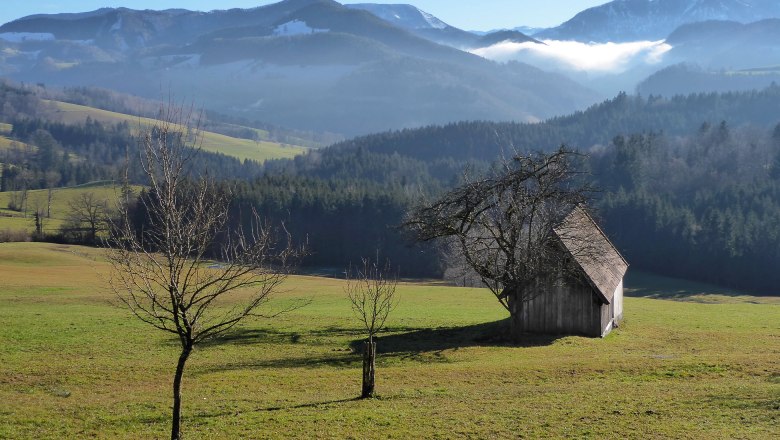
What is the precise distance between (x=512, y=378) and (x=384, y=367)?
633 cm

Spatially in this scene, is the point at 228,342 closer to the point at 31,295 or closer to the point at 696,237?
the point at 31,295

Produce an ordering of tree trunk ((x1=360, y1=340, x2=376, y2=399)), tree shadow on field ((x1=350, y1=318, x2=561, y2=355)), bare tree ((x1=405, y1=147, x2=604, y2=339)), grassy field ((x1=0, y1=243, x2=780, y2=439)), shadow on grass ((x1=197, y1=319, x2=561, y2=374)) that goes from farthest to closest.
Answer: bare tree ((x1=405, y1=147, x2=604, y2=339)), tree shadow on field ((x1=350, y1=318, x2=561, y2=355)), shadow on grass ((x1=197, y1=319, x2=561, y2=374)), tree trunk ((x1=360, y1=340, x2=376, y2=399)), grassy field ((x1=0, y1=243, x2=780, y2=439))

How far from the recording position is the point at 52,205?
6767 inches

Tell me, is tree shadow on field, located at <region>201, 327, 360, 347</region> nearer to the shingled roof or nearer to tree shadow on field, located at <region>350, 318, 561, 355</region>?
tree shadow on field, located at <region>350, 318, 561, 355</region>

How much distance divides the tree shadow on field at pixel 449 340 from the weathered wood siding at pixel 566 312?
92cm

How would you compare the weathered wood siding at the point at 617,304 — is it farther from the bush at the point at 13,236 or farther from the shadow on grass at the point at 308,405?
the bush at the point at 13,236

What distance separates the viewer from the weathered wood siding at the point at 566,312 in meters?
40.1

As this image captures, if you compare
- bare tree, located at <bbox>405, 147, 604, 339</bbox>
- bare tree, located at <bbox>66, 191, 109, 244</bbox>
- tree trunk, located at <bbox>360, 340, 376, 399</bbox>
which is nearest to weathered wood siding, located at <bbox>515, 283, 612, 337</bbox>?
bare tree, located at <bbox>405, 147, 604, 339</bbox>

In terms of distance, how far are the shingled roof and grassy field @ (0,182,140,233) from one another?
99.6 meters

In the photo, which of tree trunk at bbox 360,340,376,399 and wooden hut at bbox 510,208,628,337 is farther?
wooden hut at bbox 510,208,628,337

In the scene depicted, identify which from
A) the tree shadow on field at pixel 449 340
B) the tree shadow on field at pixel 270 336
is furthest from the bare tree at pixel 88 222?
the tree shadow on field at pixel 449 340

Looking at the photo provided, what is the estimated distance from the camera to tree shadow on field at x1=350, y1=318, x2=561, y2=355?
3653 centimetres

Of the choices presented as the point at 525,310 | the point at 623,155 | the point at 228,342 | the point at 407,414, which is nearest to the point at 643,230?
the point at 623,155

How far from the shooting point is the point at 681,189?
169 meters
